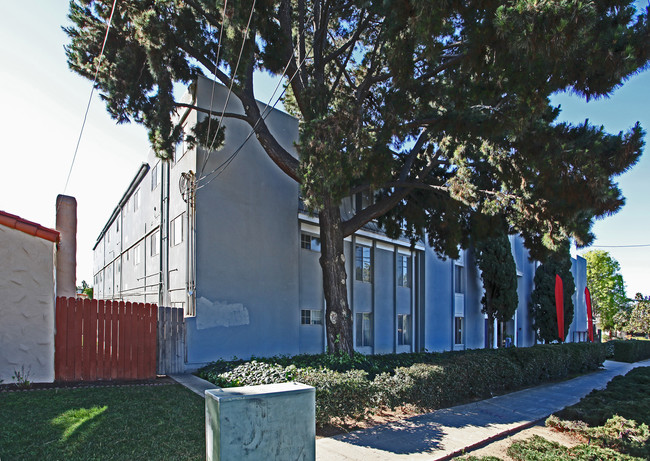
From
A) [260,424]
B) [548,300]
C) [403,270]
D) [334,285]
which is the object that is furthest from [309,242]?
[548,300]

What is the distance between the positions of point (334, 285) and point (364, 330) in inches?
282

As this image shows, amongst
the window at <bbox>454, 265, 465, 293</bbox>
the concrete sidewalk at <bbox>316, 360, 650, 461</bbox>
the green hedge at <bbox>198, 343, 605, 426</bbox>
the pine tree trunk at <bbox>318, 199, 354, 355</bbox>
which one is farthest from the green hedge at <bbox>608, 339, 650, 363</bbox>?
the pine tree trunk at <bbox>318, 199, 354, 355</bbox>

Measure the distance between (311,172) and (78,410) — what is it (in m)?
6.00

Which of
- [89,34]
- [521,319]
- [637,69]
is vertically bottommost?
[521,319]

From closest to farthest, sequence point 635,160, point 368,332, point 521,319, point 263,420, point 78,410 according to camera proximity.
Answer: point 263,420
point 78,410
point 635,160
point 368,332
point 521,319

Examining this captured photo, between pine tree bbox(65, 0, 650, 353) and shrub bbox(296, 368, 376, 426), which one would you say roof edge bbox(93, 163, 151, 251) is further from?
shrub bbox(296, 368, 376, 426)

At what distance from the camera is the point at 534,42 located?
279 inches

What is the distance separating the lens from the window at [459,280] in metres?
23.9

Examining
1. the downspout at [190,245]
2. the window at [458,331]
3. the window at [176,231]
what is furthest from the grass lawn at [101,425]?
the window at [458,331]

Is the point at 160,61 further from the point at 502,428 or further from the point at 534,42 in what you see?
the point at 502,428

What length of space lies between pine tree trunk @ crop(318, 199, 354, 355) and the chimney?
781 centimetres

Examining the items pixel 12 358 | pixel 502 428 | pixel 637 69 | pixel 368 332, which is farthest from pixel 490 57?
pixel 368 332

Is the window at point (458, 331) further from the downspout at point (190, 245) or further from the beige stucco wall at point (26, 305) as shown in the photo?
the beige stucco wall at point (26, 305)

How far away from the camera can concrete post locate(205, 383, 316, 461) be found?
3799mm
